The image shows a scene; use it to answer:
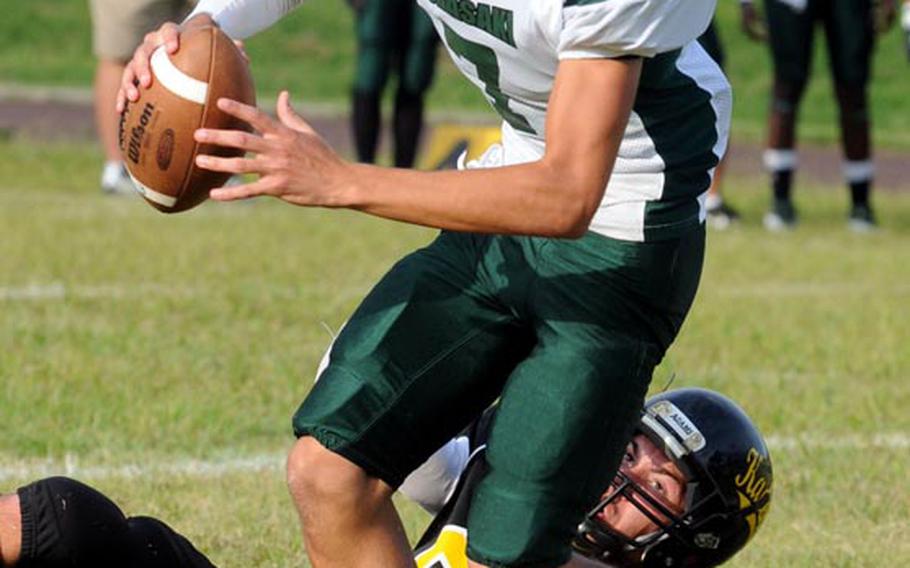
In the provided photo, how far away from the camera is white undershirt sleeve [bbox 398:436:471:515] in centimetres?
406

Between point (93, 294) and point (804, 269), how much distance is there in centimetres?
322

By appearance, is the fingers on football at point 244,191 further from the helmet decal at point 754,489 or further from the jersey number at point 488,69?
the helmet decal at point 754,489

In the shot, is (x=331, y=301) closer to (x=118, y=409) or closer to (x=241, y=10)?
(x=118, y=409)

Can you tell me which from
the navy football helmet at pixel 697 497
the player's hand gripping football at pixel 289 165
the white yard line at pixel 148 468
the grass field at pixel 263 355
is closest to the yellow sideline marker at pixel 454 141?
the grass field at pixel 263 355

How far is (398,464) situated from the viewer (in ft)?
11.5

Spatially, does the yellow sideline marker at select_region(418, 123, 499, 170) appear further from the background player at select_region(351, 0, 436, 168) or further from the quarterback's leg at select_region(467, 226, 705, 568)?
the quarterback's leg at select_region(467, 226, 705, 568)

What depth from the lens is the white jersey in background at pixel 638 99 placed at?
3344 mm

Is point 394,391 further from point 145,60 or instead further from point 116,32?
point 116,32

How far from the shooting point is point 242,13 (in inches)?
155

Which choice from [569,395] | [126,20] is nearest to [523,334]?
[569,395]

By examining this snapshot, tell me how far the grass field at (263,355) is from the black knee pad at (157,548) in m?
0.57

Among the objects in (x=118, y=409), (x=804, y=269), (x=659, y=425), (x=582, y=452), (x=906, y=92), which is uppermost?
(x=582, y=452)

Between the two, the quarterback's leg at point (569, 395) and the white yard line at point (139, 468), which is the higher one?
the quarterback's leg at point (569, 395)

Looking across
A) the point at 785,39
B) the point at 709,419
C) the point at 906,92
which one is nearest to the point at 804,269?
the point at 785,39
